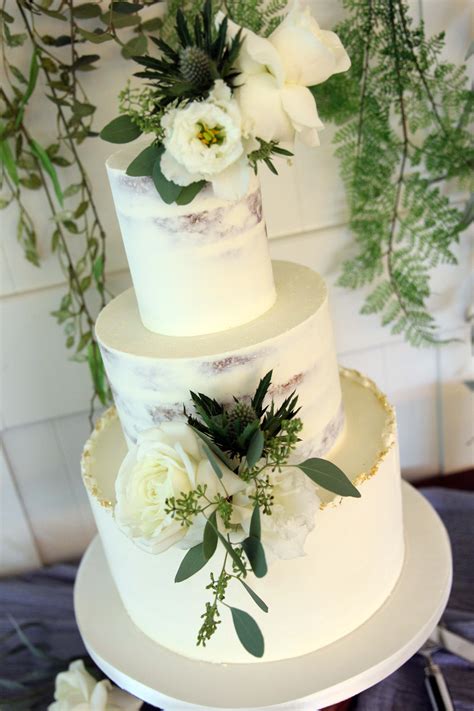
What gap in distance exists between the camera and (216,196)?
0.74 m

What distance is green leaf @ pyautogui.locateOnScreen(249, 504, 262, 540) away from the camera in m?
0.72

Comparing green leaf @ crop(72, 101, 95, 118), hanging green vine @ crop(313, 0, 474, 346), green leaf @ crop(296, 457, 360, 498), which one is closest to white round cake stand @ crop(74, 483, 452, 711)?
green leaf @ crop(296, 457, 360, 498)

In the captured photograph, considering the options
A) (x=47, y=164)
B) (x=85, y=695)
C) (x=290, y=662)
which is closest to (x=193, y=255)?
(x=47, y=164)

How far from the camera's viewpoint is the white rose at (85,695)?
1002 mm

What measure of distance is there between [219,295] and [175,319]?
63 mm

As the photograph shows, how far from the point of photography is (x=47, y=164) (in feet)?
3.44

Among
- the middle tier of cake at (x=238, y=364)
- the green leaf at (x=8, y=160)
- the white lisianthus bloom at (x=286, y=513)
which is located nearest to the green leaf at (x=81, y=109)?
the green leaf at (x=8, y=160)

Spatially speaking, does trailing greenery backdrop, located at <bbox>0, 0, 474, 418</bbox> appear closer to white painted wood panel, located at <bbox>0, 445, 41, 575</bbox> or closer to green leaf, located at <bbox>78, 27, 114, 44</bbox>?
green leaf, located at <bbox>78, 27, 114, 44</bbox>

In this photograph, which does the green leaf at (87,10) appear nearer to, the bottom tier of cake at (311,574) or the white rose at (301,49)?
the white rose at (301,49)

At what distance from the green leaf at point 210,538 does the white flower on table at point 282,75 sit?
15.5 inches

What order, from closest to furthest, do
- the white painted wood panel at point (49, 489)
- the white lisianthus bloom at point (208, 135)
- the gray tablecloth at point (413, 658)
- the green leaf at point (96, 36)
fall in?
the white lisianthus bloom at point (208, 135) → the green leaf at point (96, 36) → the gray tablecloth at point (413, 658) → the white painted wood panel at point (49, 489)

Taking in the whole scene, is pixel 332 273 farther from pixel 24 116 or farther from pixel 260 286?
pixel 24 116

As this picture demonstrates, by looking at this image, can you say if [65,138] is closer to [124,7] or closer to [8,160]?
[8,160]

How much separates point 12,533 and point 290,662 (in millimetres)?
723
